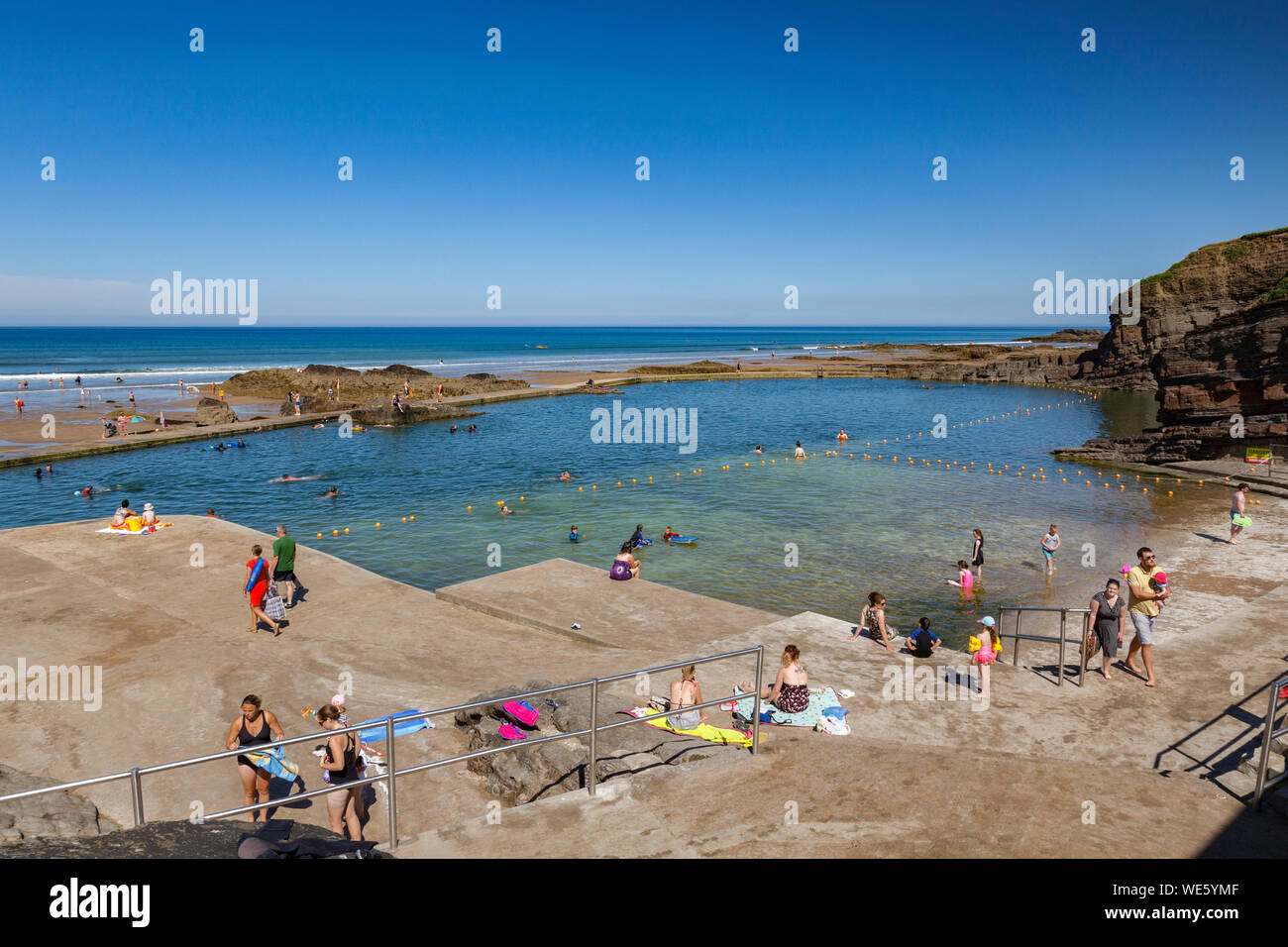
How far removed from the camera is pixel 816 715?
31.2 feet

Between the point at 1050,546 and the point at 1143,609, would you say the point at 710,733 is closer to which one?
the point at 1143,609

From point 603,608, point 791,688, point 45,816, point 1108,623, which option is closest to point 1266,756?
point 791,688

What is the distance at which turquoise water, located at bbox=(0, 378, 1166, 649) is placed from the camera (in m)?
19.9

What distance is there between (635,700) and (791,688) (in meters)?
2.51

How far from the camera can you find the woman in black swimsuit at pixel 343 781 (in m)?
7.55

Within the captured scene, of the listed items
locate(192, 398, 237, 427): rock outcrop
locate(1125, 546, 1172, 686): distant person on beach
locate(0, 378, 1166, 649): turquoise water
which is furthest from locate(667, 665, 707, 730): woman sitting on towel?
locate(192, 398, 237, 427): rock outcrop

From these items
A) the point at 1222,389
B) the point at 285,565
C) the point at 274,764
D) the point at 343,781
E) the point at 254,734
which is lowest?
the point at 274,764

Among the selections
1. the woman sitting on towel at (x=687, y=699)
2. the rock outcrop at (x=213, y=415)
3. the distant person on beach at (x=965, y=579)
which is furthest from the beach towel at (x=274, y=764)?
the rock outcrop at (x=213, y=415)

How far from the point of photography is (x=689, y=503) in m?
28.6

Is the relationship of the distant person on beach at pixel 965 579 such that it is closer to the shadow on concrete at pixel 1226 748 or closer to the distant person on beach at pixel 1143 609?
the distant person on beach at pixel 1143 609
